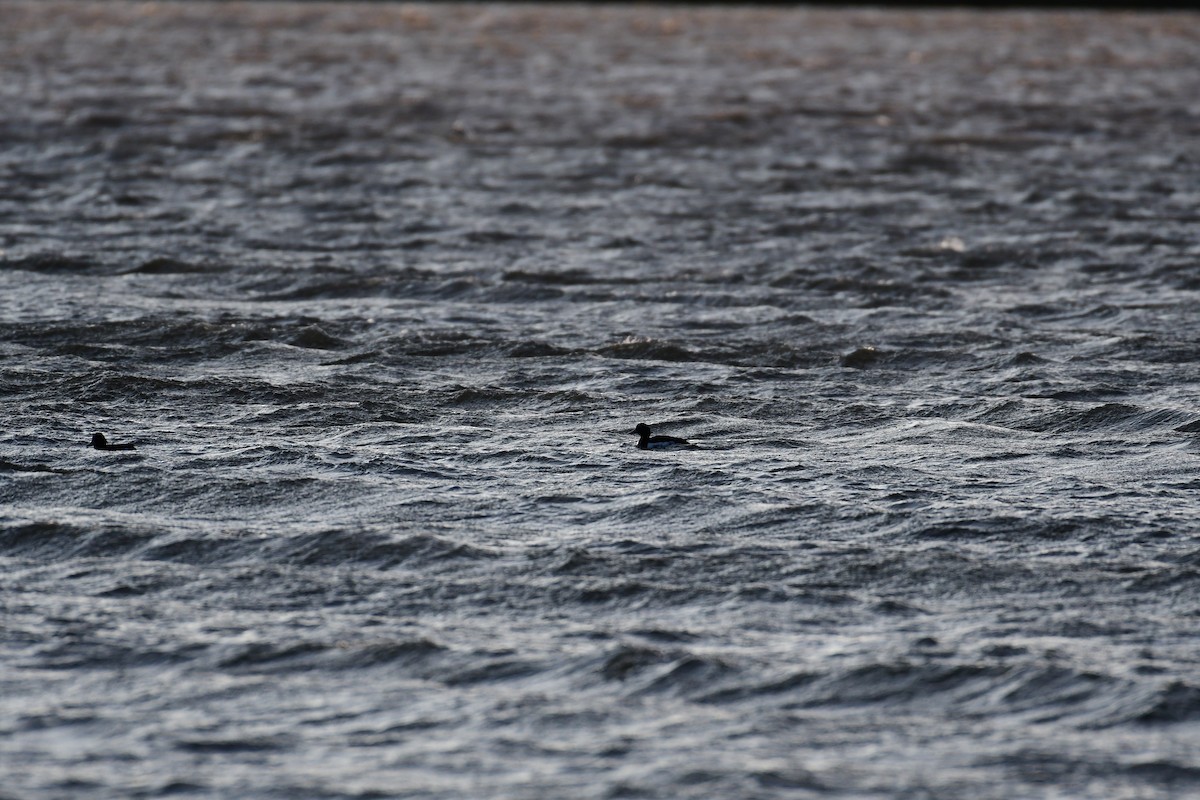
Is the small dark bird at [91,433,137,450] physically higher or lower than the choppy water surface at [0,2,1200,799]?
higher

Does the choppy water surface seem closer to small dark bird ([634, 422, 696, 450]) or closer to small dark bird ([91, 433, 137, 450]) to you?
small dark bird ([91, 433, 137, 450])

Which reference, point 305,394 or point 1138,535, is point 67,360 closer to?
point 305,394

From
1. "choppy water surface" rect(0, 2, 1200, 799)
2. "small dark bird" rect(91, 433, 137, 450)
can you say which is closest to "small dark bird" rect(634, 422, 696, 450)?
"choppy water surface" rect(0, 2, 1200, 799)

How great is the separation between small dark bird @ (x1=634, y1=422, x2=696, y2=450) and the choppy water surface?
248mm

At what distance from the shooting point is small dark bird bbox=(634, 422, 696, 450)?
13.3 m

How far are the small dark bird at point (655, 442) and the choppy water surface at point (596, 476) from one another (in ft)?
0.81

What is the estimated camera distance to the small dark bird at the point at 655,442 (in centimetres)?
1330

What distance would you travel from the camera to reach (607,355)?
16547 millimetres

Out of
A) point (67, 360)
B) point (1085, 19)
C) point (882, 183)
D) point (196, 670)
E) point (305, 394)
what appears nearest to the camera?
point (196, 670)

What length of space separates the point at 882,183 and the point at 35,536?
61.2 feet

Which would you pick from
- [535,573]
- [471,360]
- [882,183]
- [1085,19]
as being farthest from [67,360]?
[1085,19]

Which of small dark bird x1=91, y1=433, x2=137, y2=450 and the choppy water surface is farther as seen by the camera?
small dark bird x1=91, y1=433, x2=137, y2=450

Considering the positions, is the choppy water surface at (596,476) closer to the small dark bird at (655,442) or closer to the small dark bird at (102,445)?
the small dark bird at (102,445)

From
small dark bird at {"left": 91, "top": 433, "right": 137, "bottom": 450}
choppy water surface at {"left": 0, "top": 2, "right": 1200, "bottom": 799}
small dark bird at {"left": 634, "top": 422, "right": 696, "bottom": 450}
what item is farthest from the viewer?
small dark bird at {"left": 634, "top": 422, "right": 696, "bottom": 450}
